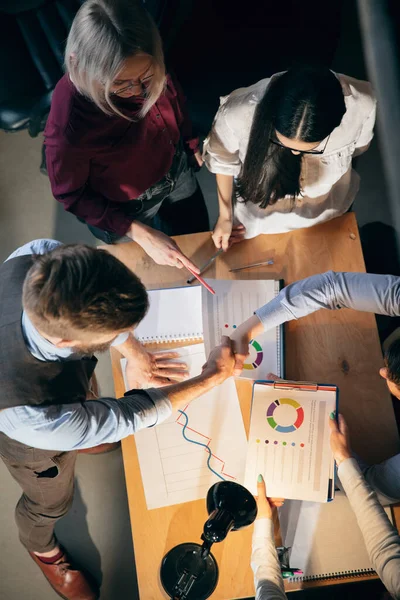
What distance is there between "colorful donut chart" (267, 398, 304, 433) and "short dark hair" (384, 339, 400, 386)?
28cm

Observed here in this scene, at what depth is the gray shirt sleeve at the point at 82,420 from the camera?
1.16 m

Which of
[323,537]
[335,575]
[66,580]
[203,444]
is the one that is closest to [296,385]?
[203,444]

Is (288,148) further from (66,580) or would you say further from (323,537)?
(66,580)

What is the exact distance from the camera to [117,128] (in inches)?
54.3

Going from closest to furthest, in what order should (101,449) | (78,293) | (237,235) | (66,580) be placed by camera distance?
(78,293) < (237,235) < (66,580) < (101,449)

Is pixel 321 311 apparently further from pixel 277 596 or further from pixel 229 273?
pixel 277 596

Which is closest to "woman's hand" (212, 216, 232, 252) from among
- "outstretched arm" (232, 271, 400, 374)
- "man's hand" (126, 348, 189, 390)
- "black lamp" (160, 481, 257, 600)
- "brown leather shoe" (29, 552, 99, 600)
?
"outstretched arm" (232, 271, 400, 374)

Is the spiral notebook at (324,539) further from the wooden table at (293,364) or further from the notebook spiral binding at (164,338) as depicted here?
the notebook spiral binding at (164,338)

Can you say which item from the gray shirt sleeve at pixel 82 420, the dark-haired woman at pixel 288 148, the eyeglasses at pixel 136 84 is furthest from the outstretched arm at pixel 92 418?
the eyeglasses at pixel 136 84

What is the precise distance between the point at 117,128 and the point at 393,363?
1.02 m

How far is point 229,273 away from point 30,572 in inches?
65.8

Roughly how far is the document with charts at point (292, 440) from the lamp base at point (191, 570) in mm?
243

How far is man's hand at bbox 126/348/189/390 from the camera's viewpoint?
1482 mm

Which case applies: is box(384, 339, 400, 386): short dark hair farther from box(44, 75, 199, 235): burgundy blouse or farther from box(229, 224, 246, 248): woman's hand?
box(44, 75, 199, 235): burgundy blouse
